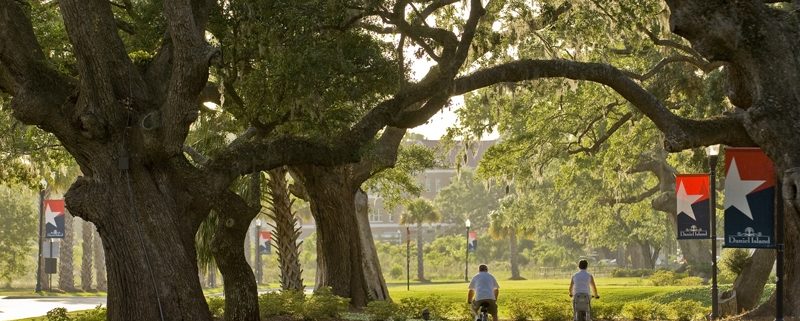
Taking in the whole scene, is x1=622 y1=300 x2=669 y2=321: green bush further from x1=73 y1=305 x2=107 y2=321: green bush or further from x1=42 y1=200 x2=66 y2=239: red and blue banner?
x1=42 y1=200 x2=66 y2=239: red and blue banner

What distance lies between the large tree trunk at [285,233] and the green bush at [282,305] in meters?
6.34

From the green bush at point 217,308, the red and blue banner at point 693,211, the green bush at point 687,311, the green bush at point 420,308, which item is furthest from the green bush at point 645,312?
the green bush at point 217,308

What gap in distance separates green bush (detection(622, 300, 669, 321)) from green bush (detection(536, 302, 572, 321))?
1307 mm

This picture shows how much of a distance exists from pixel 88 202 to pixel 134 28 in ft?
14.3

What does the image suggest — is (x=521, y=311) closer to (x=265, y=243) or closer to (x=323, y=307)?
(x=323, y=307)

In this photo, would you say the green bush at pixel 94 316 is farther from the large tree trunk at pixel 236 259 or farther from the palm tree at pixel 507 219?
the palm tree at pixel 507 219

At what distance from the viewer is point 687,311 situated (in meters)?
28.1

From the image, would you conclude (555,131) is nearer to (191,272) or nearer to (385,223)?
(191,272)

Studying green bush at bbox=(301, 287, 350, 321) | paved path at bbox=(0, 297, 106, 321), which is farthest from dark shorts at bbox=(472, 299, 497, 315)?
paved path at bbox=(0, 297, 106, 321)

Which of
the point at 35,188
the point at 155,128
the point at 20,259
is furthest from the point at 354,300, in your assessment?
the point at 20,259

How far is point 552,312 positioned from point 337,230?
548cm

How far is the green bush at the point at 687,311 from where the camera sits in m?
27.9

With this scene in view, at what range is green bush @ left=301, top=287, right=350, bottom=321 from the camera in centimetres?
2472

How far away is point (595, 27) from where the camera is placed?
26.2 meters
